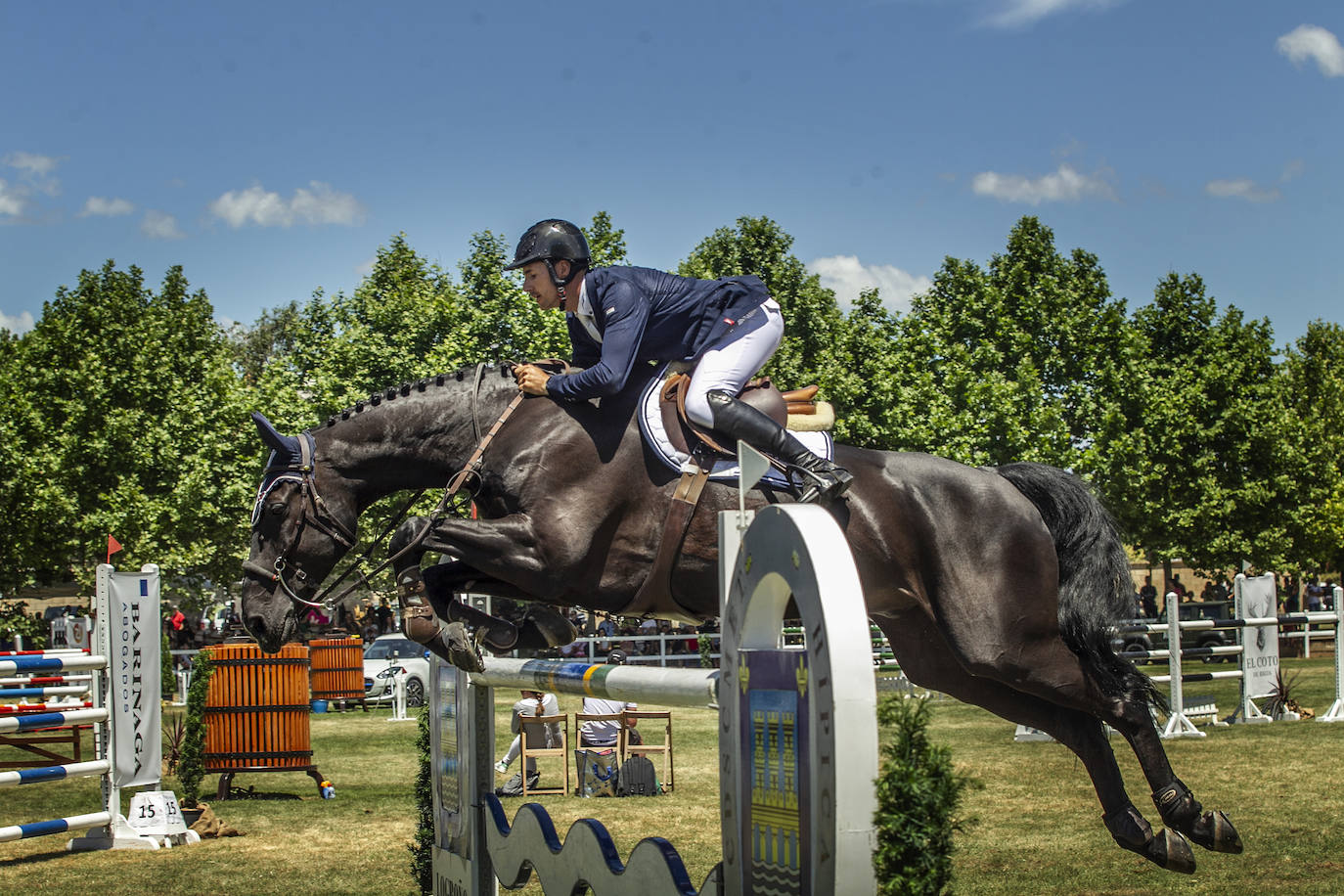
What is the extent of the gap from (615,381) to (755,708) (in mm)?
2152

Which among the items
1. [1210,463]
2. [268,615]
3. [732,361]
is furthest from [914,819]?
[1210,463]

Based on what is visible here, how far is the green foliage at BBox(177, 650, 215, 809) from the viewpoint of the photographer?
8.62m

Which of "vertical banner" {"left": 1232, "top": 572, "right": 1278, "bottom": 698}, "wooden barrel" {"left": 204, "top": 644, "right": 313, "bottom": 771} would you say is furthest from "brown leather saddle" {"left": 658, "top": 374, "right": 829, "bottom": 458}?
"vertical banner" {"left": 1232, "top": 572, "right": 1278, "bottom": 698}

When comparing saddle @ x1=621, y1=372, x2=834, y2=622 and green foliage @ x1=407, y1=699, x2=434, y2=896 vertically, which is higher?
saddle @ x1=621, y1=372, x2=834, y2=622

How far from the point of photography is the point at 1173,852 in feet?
14.4

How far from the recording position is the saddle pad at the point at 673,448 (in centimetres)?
448

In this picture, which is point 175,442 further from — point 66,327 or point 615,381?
point 615,381

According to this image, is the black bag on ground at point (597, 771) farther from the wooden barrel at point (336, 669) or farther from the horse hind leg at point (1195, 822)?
the wooden barrel at point (336, 669)

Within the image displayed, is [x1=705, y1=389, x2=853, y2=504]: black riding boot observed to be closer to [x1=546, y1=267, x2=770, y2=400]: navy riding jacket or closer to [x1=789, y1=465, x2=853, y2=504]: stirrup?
[x1=789, y1=465, x2=853, y2=504]: stirrup

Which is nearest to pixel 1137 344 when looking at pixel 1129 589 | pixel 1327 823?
pixel 1327 823

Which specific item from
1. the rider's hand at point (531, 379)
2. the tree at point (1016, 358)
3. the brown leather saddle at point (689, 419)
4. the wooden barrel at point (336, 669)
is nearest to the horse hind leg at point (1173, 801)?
the brown leather saddle at point (689, 419)

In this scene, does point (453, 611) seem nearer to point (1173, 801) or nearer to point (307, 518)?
point (307, 518)

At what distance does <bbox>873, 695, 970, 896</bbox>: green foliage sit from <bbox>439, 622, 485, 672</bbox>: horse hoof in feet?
8.11

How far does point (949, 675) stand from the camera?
16.6ft
